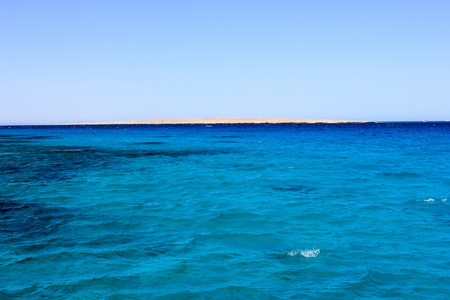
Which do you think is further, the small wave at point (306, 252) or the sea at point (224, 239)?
the small wave at point (306, 252)

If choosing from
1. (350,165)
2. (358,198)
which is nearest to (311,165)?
(350,165)

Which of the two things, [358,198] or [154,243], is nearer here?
[154,243]

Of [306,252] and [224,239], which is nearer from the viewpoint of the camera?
[306,252]

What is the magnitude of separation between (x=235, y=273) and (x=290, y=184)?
1258 cm

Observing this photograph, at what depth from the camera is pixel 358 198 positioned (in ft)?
54.2

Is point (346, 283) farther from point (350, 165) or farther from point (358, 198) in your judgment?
point (350, 165)

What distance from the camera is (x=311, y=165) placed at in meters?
29.1

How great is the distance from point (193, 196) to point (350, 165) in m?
17.4

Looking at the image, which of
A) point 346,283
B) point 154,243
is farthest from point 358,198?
point 154,243

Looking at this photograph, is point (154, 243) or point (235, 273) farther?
point (154, 243)

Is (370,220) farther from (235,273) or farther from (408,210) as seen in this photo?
A: (235,273)

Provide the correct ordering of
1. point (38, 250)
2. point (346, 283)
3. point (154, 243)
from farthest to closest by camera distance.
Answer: point (154, 243) → point (38, 250) → point (346, 283)

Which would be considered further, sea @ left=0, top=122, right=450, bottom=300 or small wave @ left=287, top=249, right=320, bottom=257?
small wave @ left=287, top=249, right=320, bottom=257

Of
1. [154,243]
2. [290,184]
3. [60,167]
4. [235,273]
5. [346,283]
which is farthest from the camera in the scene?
[60,167]
